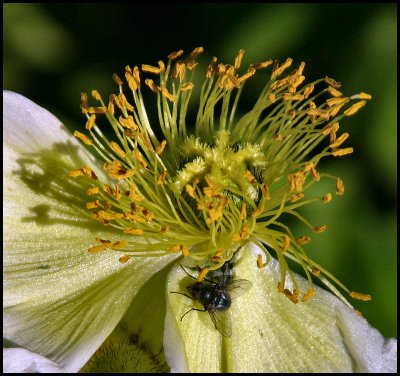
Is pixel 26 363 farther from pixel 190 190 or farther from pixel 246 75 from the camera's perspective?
pixel 246 75

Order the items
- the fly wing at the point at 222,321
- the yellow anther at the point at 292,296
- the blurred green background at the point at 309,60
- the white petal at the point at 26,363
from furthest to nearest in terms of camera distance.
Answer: the blurred green background at the point at 309,60 → the fly wing at the point at 222,321 → the yellow anther at the point at 292,296 → the white petal at the point at 26,363

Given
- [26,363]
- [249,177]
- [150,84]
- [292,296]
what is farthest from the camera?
[150,84]

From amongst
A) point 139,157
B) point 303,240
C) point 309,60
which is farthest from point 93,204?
point 309,60

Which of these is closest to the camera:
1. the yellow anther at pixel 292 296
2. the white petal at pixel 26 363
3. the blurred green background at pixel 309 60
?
the white petal at pixel 26 363

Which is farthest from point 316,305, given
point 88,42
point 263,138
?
point 88,42

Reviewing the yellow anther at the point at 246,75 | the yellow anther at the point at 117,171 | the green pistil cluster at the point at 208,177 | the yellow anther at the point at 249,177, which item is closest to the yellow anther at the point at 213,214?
the green pistil cluster at the point at 208,177

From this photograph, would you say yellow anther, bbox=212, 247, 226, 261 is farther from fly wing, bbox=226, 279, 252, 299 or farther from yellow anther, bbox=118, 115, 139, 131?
yellow anther, bbox=118, 115, 139, 131

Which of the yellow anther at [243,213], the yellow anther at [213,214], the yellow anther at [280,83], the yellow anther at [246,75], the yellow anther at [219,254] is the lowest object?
the yellow anther at [219,254]

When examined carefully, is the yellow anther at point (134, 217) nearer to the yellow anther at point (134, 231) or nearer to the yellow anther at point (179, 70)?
the yellow anther at point (134, 231)

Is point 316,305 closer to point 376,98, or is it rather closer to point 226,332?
point 226,332
